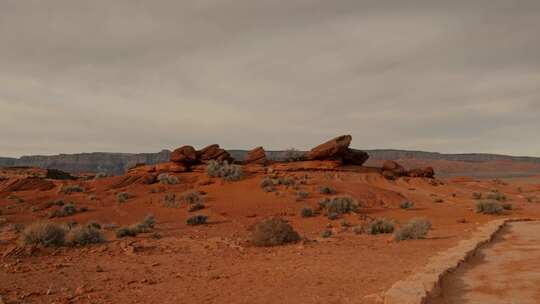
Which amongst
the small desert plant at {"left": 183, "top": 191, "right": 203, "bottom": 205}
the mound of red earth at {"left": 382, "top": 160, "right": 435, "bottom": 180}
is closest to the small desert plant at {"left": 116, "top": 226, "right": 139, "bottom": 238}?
the small desert plant at {"left": 183, "top": 191, "right": 203, "bottom": 205}

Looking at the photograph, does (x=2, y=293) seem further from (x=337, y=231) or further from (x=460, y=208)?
(x=460, y=208)

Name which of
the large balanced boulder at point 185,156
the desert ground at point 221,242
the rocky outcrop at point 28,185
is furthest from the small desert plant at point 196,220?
the rocky outcrop at point 28,185

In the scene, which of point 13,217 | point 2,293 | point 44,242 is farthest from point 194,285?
point 13,217

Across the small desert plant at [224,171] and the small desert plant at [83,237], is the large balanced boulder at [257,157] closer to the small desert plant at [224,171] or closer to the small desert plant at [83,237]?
the small desert plant at [224,171]

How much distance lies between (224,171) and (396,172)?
49.9 feet

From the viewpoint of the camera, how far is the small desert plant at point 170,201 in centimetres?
2555

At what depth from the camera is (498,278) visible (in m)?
7.64

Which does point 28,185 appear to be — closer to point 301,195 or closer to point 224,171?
point 224,171

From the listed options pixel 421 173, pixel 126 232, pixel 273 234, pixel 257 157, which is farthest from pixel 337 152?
pixel 273 234

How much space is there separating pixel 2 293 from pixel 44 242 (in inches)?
222

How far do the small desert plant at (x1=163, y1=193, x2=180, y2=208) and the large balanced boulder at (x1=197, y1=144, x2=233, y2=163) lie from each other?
10.0 metres

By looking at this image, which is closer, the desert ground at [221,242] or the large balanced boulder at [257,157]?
the desert ground at [221,242]

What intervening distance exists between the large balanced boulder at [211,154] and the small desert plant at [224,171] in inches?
146

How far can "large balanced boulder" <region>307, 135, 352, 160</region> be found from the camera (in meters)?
37.4
